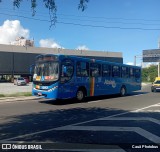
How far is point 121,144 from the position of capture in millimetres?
7391

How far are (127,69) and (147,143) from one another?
59.6ft

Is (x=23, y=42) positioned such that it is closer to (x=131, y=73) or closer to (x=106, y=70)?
(x=131, y=73)

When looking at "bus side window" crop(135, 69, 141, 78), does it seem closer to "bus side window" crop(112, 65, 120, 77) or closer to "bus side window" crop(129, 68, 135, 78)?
"bus side window" crop(129, 68, 135, 78)

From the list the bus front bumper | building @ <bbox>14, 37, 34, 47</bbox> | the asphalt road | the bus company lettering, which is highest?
building @ <bbox>14, 37, 34, 47</bbox>

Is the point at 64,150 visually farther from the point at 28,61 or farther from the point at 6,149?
the point at 28,61

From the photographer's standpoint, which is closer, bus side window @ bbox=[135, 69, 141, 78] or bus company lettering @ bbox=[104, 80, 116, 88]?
bus company lettering @ bbox=[104, 80, 116, 88]

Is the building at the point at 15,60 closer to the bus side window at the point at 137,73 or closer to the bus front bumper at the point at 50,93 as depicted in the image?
the bus side window at the point at 137,73

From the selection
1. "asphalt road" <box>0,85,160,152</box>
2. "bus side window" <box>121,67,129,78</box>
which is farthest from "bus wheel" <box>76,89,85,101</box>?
"asphalt road" <box>0,85,160,152</box>

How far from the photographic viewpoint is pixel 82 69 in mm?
19016

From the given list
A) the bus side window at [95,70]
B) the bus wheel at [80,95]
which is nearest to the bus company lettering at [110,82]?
the bus side window at [95,70]

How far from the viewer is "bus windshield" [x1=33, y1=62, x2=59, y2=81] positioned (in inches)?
668

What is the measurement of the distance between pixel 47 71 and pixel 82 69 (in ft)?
8.85

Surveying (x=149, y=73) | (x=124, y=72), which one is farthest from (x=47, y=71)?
(x=149, y=73)

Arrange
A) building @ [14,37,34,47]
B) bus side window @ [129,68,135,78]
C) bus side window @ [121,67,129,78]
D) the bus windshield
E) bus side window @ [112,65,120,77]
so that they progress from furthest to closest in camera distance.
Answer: building @ [14,37,34,47] < bus side window @ [129,68,135,78] < bus side window @ [121,67,129,78] < bus side window @ [112,65,120,77] < the bus windshield
